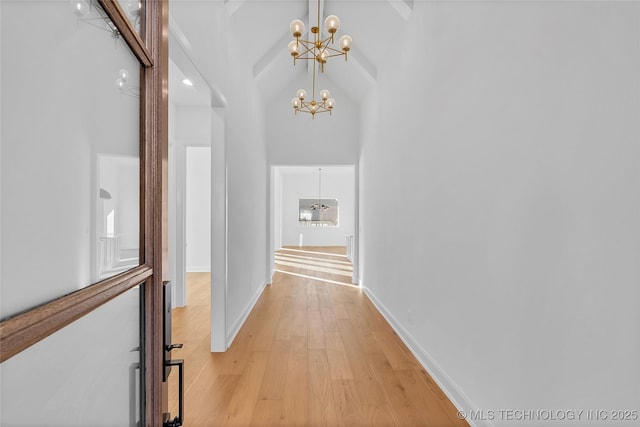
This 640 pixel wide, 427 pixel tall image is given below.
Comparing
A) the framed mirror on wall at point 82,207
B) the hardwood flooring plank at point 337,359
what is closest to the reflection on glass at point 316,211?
the hardwood flooring plank at point 337,359

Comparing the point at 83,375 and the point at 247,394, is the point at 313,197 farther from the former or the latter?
the point at 83,375

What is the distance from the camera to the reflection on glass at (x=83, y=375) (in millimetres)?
450

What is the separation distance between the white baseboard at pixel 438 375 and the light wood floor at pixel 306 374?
0.16 feet

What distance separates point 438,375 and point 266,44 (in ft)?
13.6

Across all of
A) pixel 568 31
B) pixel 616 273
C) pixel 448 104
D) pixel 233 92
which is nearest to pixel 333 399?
pixel 616 273

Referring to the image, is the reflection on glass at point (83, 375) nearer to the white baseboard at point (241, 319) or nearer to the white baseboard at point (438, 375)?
the white baseboard at point (438, 375)

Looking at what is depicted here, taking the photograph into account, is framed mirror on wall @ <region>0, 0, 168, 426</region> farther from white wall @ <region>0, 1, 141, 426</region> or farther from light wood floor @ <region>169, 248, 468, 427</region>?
light wood floor @ <region>169, 248, 468, 427</region>

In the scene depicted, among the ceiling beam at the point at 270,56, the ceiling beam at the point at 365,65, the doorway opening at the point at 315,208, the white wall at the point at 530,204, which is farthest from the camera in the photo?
the doorway opening at the point at 315,208

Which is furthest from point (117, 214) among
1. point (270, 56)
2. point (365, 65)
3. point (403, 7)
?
point (365, 65)

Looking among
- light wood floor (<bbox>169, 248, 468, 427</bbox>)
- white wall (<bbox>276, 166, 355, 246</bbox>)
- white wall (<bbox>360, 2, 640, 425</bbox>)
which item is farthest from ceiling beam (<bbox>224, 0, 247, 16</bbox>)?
white wall (<bbox>276, 166, 355, 246</bbox>)

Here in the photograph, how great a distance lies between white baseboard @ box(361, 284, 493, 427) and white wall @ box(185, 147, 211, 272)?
4.74 meters

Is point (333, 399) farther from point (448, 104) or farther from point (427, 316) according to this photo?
point (448, 104)

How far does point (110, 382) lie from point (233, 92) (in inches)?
121

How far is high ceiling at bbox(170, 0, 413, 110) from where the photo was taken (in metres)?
2.27
